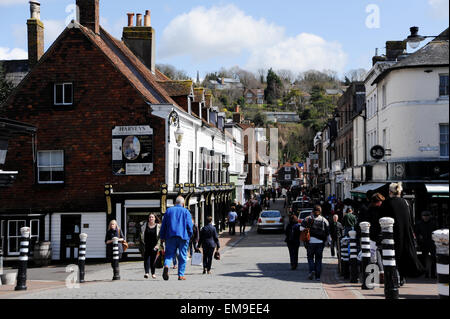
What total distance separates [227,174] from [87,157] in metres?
20.1

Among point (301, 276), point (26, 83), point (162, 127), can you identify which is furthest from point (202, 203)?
point (301, 276)

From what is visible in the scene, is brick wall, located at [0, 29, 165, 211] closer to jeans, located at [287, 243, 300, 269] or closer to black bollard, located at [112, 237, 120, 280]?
jeans, located at [287, 243, 300, 269]

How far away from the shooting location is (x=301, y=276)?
593 inches

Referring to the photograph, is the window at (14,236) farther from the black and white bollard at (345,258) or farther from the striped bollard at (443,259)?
the striped bollard at (443,259)

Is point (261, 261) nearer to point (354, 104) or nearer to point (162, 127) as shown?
point (162, 127)

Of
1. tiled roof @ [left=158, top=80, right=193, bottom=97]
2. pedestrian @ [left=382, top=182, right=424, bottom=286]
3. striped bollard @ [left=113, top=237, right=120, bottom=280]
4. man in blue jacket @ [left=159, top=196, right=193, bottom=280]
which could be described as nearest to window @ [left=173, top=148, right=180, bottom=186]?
tiled roof @ [left=158, top=80, right=193, bottom=97]

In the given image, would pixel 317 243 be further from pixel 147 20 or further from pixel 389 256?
pixel 147 20

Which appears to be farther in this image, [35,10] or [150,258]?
[35,10]

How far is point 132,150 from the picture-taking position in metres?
24.4

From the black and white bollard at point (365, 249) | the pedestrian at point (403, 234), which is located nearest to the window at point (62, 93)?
the black and white bollard at point (365, 249)

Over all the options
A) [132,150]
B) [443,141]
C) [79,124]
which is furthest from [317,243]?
[79,124]

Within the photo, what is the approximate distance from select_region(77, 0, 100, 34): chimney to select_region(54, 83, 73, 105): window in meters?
3.16

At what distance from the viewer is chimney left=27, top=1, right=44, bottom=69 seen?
27.3 meters

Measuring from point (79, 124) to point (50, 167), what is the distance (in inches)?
94.0
